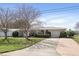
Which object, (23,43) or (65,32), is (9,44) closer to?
(23,43)

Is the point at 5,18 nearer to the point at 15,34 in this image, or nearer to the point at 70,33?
the point at 15,34

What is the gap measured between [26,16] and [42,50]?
2.87ft

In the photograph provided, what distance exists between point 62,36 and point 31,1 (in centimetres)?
110

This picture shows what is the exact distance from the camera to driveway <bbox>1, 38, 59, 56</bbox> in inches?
325

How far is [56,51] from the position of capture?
8320mm

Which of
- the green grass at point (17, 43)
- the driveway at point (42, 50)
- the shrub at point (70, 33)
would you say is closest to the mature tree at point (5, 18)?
the green grass at point (17, 43)

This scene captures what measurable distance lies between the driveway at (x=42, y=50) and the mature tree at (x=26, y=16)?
332 mm

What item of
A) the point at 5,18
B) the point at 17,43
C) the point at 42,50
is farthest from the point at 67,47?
the point at 5,18

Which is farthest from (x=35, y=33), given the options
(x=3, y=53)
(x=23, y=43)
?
(x=3, y=53)

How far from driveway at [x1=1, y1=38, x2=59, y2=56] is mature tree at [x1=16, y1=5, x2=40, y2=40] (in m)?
0.33

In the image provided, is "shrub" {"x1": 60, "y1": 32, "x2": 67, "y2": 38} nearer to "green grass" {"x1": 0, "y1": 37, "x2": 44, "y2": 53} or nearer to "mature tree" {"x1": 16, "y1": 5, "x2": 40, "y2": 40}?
"green grass" {"x1": 0, "y1": 37, "x2": 44, "y2": 53}

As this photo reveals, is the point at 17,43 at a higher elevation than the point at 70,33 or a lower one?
lower

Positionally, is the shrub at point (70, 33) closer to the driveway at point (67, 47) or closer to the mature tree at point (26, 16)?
the driveway at point (67, 47)

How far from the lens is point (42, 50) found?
27.3 feet
